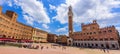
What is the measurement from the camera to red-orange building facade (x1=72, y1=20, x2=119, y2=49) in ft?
166

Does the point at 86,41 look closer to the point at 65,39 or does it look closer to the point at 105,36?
the point at 105,36

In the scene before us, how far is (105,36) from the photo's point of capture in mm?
53438

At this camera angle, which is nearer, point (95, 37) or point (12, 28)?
point (12, 28)

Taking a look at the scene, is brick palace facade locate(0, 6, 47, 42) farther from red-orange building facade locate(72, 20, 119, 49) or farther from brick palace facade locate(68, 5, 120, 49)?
red-orange building facade locate(72, 20, 119, 49)

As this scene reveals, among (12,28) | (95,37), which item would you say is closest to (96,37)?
(95,37)

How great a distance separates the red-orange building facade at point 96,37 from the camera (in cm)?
5050

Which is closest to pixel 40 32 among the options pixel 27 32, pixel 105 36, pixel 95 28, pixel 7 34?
pixel 27 32

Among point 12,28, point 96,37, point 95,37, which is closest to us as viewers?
point 12,28

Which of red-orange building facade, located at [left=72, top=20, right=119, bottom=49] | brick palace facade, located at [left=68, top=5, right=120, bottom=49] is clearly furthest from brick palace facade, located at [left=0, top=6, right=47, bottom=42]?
red-orange building facade, located at [left=72, top=20, right=119, bottom=49]

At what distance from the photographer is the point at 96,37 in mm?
57812

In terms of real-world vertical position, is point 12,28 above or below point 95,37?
above

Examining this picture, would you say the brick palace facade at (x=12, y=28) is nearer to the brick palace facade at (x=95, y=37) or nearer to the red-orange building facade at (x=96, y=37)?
the brick palace facade at (x=95, y=37)

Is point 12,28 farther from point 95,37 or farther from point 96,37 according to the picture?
point 96,37

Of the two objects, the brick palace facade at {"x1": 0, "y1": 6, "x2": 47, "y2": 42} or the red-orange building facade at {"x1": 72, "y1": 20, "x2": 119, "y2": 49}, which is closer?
the brick palace facade at {"x1": 0, "y1": 6, "x2": 47, "y2": 42}
